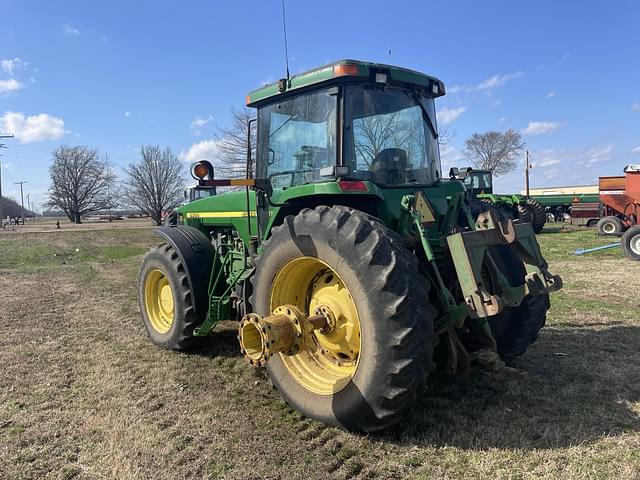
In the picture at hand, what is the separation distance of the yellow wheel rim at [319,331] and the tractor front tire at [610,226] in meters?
19.0

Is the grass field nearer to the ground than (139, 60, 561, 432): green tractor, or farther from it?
nearer to the ground

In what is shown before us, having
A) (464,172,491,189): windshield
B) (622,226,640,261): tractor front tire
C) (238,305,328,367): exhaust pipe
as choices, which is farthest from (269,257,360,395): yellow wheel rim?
(464,172,491,189): windshield

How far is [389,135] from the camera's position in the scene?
426 cm

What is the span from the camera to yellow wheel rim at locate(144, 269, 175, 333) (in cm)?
600

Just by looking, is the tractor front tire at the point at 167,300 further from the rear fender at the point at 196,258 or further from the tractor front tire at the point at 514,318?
the tractor front tire at the point at 514,318

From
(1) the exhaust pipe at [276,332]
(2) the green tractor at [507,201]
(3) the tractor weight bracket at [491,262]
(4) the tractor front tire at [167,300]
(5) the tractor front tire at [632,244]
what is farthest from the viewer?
(2) the green tractor at [507,201]

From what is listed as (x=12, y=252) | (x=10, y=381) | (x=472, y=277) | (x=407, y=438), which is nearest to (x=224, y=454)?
(x=407, y=438)

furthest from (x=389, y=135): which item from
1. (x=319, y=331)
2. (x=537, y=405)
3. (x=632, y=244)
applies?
(x=632, y=244)

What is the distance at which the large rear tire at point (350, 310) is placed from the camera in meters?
3.08

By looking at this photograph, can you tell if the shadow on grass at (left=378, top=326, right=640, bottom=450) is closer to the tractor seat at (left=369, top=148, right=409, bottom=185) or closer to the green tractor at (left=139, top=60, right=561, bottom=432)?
the green tractor at (left=139, top=60, right=561, bottom=432)

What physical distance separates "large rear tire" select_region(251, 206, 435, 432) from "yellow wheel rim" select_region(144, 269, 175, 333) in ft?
7.82

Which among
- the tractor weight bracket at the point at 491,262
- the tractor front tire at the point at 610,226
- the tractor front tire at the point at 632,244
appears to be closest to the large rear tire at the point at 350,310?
the tractor weight bracket at the point at 491,262

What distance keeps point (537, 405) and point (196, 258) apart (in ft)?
12.0

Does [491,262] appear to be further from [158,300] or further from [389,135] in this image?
[158,300]
